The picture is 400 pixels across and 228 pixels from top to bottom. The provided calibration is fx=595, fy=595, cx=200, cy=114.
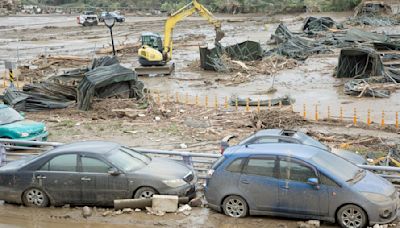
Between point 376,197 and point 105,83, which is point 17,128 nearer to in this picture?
point 105,83

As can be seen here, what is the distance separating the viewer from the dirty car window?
1269 cm

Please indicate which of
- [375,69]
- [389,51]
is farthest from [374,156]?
[389,51]

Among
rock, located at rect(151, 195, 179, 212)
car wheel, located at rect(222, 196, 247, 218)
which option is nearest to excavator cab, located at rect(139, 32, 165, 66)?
rock, located at rect(151, 195, 179, 212)

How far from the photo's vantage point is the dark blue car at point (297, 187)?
10867 mm

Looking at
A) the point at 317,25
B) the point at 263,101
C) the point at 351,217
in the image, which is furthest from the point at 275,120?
the point at 317,25

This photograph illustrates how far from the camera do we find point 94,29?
8281 centimetres

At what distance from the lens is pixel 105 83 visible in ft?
89.0

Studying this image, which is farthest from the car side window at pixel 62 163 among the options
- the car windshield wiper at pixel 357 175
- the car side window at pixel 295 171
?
the car windshield wiper at pixel 357 175

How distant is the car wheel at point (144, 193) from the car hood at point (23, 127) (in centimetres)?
874

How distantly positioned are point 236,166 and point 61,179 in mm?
3822

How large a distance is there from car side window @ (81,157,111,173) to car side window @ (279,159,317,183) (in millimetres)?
3700

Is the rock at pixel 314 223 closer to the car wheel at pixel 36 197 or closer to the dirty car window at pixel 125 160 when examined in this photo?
the dirty car window at pixel 125 160

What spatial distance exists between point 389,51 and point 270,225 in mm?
36377

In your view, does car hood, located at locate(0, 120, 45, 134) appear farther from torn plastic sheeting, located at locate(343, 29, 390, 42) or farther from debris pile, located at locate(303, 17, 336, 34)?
debris pile, located at locate(303, 17, 336, 34)
